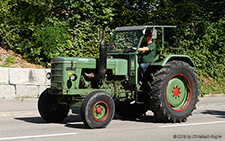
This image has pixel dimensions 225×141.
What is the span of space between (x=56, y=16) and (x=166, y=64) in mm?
9033

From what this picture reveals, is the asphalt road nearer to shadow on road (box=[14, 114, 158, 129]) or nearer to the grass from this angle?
shadow on road (box=[14, 114, 158, 129])

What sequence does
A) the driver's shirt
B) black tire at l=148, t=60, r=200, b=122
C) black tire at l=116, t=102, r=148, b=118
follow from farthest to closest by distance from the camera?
1. black tire at l=116, t=102, r=148, b=118
2. the driver's shirt
3. black tire at l=148, t=60, r=200, b=122

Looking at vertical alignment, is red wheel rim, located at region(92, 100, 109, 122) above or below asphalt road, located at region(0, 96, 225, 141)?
above

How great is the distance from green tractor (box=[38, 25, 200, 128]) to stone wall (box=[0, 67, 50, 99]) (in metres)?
4.74

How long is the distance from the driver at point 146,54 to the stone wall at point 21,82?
5.60 meters

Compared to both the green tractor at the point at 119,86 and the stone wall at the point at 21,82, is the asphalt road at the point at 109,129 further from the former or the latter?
the stone wall at the point at 21,82

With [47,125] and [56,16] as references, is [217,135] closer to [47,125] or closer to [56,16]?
[47,125]

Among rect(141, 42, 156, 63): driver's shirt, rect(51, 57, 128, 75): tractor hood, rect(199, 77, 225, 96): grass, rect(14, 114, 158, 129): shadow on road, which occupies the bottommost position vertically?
rect(14, 114, 158, 129): shadow on road

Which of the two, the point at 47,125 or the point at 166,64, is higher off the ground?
the point at 166,64

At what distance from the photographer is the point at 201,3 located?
19922 millimetres

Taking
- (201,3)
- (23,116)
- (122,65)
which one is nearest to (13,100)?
(23,116)

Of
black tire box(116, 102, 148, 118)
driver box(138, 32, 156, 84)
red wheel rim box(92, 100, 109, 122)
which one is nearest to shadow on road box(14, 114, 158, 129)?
black tire box(116, 102, 148, 118)

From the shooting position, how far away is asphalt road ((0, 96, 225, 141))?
7.54 m

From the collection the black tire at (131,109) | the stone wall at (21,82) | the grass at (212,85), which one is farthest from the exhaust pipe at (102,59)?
the grass at (212,85)
